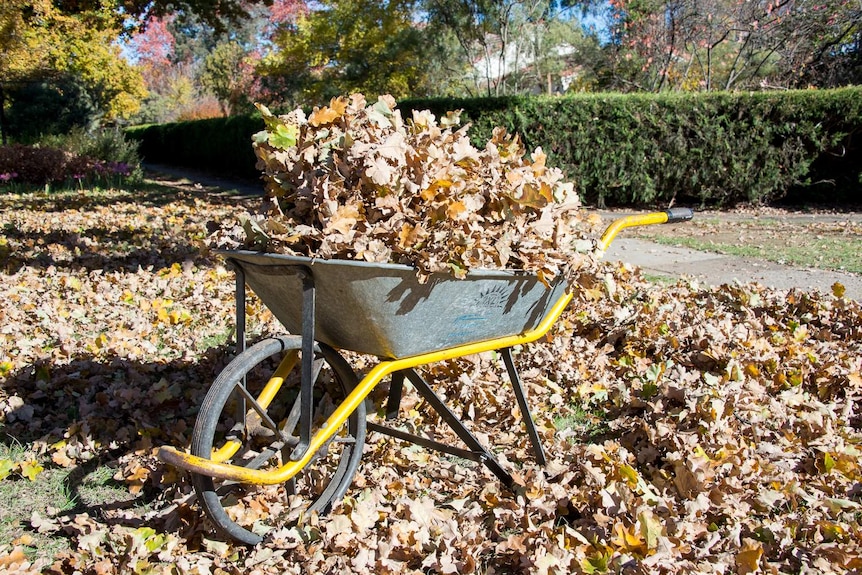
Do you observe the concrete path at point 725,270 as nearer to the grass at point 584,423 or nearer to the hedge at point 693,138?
the grass at point 584,423

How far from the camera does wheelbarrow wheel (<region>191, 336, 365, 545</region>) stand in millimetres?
2064

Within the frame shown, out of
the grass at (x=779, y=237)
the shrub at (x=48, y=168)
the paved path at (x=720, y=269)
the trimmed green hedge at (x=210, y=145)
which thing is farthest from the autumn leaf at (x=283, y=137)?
the trimmed green hedge at (x=210, y=145)

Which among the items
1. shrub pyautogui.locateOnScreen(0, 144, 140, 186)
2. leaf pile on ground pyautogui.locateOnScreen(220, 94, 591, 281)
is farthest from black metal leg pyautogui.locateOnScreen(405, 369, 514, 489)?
shrub pyautogui.locateOnScreen(0, 144, 140, 186)

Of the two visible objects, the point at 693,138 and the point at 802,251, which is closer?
the point at 802,251

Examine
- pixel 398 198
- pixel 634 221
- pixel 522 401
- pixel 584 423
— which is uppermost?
pixel 398 198

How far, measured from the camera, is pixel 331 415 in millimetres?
2379

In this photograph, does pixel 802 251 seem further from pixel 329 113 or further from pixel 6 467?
pixel 6 467

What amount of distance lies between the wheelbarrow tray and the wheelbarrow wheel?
17 centimetres

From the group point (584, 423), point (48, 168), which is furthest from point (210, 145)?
point (584, 423)

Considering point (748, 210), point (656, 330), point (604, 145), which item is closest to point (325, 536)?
point (656, 330)

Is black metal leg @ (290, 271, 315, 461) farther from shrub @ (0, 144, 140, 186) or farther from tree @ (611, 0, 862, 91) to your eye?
tree @ (611, 0, 862, 91)

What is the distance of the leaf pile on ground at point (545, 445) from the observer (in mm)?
2166

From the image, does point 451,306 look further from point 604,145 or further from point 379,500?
point 604,145

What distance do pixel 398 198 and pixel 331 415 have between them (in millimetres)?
791
